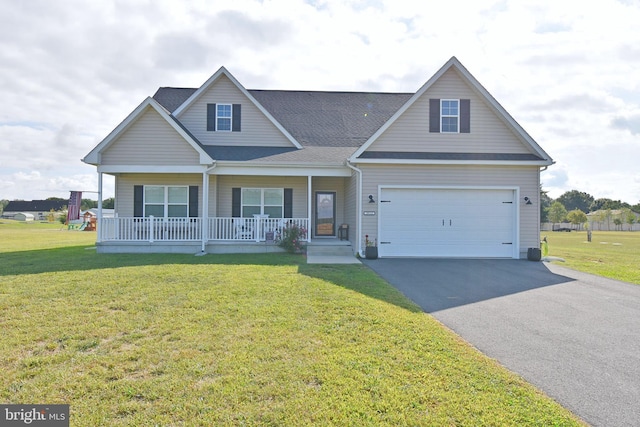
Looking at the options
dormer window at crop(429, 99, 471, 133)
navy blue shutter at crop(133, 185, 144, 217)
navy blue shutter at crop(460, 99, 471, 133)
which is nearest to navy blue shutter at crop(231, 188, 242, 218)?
navy blue shutter at crop(133, 185, 144, 217)

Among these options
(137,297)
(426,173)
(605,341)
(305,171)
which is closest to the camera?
(605,341)

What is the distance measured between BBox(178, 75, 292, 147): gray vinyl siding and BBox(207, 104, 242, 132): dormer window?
0.53 feet

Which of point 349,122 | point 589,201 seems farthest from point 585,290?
point 589,201

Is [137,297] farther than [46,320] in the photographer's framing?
Yes

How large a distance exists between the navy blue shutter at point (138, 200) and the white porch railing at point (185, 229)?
2.18ft

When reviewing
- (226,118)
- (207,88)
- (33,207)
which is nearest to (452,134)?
(226,118)

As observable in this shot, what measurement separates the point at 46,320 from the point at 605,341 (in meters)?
7.65

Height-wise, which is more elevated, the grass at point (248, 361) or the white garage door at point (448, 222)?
the white garage door at point (448, 222)

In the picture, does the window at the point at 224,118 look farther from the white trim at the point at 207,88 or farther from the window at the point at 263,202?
the window at the point at 263,202

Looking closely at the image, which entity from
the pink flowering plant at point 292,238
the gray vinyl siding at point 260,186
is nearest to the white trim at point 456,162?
the pink flowering plant at point 292,238

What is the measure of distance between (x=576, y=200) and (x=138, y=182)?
4751 inches

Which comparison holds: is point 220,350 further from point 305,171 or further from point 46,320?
point 305,171

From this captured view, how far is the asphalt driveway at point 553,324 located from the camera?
11.0 ft

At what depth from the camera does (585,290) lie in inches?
304
